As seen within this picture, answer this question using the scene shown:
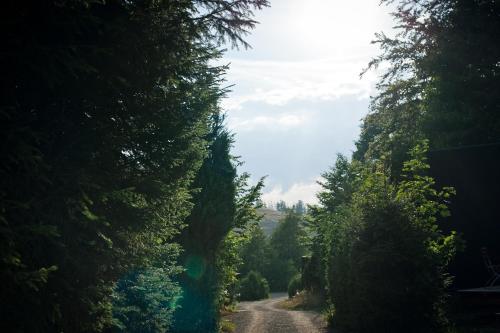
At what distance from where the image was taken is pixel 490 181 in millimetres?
12109

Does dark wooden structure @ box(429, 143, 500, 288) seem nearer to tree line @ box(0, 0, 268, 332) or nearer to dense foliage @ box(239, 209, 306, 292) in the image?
tree line @ box(0, 0, 268, 332)

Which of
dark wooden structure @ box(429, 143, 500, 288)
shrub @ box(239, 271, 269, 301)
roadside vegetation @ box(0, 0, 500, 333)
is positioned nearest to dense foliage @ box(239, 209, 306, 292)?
shrub @ box(239, 271, 269, 301)

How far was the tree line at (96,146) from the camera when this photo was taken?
13.0 ft

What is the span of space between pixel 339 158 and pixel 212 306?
19481 mm

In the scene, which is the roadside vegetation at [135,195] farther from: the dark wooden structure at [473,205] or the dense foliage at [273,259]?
the dense foliage at [273,259]

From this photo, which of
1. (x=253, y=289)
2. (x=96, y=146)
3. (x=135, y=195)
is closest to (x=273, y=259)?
(x=253, y=289)

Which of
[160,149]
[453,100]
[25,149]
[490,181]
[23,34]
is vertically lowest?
[25,149]

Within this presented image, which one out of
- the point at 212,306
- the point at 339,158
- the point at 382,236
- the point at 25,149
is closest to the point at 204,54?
the point at 25,149

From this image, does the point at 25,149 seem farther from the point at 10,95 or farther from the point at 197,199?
the point at 197,199

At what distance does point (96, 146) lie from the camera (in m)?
4.89

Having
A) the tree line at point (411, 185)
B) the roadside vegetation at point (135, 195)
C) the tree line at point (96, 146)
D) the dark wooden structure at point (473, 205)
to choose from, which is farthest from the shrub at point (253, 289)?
the tree line at point (96, 146)

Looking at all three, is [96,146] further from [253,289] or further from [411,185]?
[253,289]

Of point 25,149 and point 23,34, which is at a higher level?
point 23,34

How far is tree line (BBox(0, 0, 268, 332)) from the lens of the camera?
396cm
